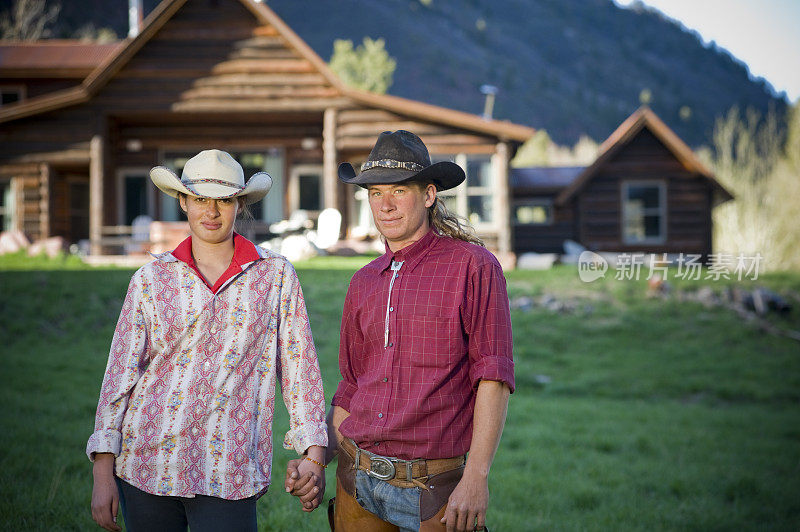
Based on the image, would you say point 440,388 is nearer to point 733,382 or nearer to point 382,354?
point 382,354

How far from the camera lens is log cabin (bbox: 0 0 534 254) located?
1662 cm

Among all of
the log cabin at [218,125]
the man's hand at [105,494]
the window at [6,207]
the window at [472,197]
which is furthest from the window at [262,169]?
the man's hand at [105,494]

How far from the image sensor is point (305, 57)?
16562mm

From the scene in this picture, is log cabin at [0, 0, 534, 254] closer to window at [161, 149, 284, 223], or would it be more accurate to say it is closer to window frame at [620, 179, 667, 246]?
window at [161, 149, 284, 223]

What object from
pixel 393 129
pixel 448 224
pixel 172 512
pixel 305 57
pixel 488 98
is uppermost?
pixel 488 98

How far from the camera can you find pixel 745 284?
48.9 ft

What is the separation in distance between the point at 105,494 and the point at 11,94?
22026 millimetres

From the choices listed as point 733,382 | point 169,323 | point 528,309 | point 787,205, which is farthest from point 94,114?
point 787,205

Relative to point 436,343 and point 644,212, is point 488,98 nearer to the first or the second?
point 644,212

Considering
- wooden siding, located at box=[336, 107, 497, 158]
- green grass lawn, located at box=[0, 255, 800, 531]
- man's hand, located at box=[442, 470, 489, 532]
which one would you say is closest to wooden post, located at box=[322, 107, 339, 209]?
wooden siding, located at box=[336, 107, 497, 158]

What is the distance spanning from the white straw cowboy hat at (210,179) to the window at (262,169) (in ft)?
51.9

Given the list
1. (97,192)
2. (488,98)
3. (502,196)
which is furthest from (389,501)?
(488,98)

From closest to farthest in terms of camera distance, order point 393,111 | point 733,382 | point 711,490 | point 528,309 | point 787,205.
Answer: point 711,490, point 733,382, point 528,309, point 393,111, point 787,205

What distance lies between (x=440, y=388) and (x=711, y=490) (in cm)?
480
